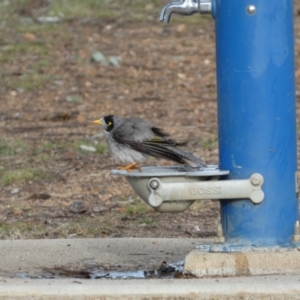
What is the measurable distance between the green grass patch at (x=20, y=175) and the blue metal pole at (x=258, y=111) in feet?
12.5

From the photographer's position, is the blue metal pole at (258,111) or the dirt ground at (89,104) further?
the dirt ground at (89,104)

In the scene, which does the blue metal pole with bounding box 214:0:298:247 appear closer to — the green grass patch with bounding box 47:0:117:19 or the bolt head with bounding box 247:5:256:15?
the bolt head with bounding box 247:5:256:15

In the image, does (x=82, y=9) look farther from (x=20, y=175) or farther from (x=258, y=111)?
(x=258, y=111)

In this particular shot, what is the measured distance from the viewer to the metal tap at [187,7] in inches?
188

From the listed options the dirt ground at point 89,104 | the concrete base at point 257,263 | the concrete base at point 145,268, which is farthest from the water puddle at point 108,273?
the dirt ground at point 89,104

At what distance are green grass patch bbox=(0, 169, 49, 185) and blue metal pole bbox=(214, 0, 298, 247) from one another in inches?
150

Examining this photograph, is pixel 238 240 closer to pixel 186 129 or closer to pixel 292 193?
pixel 292 193

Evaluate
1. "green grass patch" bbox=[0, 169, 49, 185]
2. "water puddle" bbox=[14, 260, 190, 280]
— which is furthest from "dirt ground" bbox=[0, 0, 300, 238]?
"water puddle" bbox=[14, 260, 190, 280]

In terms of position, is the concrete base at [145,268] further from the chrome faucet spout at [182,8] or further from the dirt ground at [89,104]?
the chrome faucet spout at [182,8]

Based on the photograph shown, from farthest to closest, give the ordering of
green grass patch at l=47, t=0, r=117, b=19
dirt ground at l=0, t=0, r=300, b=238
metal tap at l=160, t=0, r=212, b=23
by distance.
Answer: green grass patch at l=47, t=0, r=117, b=19 → dirt ground at l=0, t=0, r=300, b=238 → metal tap at l=160, t=0, r=212, b=23

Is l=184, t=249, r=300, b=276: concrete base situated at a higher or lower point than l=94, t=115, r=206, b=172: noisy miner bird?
lower

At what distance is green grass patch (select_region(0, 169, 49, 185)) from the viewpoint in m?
8.28

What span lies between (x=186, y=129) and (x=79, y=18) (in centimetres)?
624

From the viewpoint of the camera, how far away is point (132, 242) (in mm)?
5805
